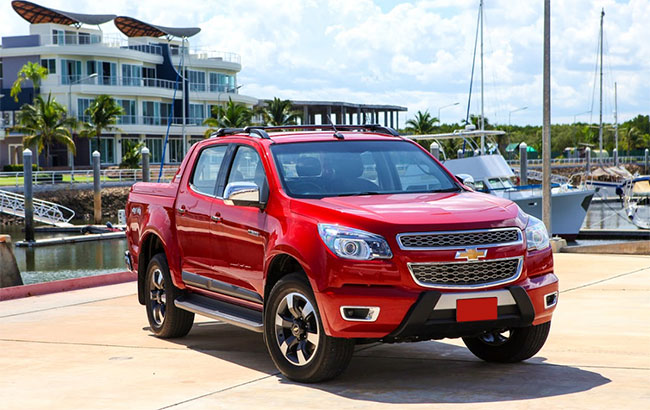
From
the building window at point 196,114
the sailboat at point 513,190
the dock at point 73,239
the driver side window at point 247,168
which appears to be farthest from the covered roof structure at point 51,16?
the driver side window at point 247,168

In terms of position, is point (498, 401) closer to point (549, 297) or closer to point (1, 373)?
point (549, 297)

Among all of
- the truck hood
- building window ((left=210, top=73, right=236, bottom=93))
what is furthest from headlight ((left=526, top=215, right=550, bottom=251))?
building window ((left=210, top=73, right=236, bottom=93))

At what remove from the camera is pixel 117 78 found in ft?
271

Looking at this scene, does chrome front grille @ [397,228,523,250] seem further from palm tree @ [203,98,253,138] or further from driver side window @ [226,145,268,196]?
palm tree @ [203,98,253,138]

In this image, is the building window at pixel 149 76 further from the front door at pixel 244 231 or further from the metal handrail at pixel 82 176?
the front door at pixel 244 231

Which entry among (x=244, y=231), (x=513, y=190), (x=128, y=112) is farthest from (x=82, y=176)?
(x=244, y=231)

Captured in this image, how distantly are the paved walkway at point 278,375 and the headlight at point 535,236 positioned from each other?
0.96 m

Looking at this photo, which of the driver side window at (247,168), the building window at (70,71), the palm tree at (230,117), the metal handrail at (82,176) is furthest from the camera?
the palm tree at (230,117)

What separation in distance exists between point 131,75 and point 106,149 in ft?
25.5

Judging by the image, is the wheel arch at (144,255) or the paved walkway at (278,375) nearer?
the paved walkway at (278,375)

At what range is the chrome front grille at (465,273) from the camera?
6.68 meters

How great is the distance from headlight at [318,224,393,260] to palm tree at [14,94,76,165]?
66892 millimetres

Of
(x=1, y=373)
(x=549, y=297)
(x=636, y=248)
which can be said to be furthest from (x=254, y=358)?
(x=636, y=248)

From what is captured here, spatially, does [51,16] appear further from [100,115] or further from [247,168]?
[247,168]
